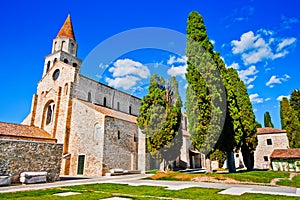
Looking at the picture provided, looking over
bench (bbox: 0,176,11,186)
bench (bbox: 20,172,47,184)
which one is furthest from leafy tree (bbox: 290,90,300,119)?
bench (bbox: 0,176,11,186)

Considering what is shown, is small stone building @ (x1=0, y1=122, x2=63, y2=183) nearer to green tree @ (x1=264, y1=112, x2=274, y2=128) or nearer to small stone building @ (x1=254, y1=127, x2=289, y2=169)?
small stone building @ (x1=254, y1=127, x2=289, y2=169)

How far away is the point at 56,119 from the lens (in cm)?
2481

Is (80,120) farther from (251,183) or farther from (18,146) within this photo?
(251,183)

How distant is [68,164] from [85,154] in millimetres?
2442

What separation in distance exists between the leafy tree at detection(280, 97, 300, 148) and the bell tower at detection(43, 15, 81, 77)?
34.7 m

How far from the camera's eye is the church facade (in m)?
21.5

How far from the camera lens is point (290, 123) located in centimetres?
3128

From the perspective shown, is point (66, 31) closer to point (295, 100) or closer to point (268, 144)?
point (268, 144)

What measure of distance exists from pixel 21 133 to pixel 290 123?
118 ft

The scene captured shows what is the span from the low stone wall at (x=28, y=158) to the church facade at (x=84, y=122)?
608 cm

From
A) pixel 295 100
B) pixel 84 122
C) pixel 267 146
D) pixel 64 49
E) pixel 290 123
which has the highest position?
pixel 64 49

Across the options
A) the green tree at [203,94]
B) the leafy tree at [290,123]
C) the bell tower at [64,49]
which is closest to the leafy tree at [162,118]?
the green tree at [203,94]

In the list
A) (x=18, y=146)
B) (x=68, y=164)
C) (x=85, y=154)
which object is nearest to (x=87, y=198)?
(x=18, y=146)

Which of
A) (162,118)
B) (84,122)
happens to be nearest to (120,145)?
(84,122)
